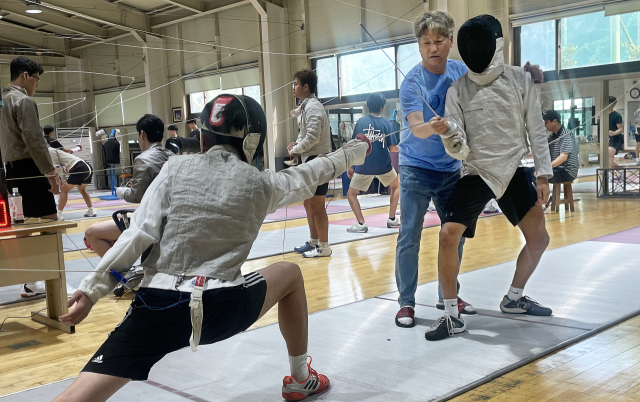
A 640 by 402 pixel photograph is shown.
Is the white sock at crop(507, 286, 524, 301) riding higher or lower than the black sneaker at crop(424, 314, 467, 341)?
higher

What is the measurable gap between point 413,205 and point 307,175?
3.42ft

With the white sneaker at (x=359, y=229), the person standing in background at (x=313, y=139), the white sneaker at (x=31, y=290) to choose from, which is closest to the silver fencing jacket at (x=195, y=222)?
the white sneaker at (x=31, y=290)

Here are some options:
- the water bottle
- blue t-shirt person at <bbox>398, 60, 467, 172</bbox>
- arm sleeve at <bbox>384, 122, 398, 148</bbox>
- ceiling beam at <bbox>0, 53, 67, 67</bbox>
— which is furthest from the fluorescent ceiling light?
blue t-shirt person at <bbox>398, 60, 467, 172</bbox>

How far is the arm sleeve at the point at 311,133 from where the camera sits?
440 centimetres

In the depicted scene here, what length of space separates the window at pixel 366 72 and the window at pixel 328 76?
21 cm

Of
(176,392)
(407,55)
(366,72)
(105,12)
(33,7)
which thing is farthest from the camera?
(366,72)

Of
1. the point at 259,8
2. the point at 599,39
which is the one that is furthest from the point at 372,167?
the point at 599,39

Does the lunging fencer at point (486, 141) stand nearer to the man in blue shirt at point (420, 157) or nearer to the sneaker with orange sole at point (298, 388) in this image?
the man in blue shirt at point (420, 157)

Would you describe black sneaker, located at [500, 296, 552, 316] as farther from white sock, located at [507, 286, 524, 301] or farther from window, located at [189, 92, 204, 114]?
window, located at [189, 92, 204, 114]

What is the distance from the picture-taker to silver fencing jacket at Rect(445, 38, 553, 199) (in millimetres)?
2518

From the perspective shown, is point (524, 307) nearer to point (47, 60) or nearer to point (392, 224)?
point (392, 224)

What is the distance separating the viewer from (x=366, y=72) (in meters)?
10.3

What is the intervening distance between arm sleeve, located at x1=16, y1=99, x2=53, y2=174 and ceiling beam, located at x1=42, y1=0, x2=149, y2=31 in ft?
6.14

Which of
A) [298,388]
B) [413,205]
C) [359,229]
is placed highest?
[413,205]
